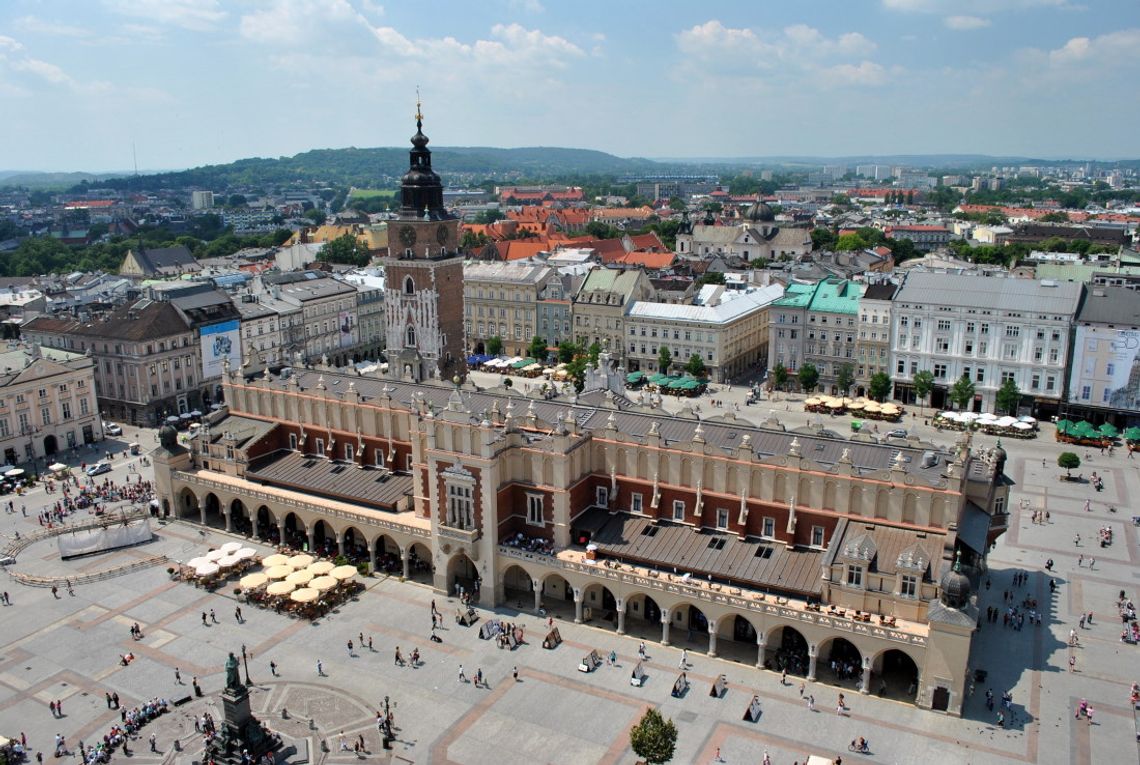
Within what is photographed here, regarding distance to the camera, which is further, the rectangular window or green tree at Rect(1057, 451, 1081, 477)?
green tree at Rect(1057, 451, 1081, 477)

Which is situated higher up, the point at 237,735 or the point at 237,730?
the point at 237,730

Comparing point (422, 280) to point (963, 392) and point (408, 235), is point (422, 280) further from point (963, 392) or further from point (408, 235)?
point (963, 392)

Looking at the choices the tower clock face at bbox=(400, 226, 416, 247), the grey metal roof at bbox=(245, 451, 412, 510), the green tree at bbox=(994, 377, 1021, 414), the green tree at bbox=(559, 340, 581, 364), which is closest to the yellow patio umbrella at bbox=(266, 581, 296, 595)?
the grey metal roof at bbox=(245, 451, 412, 510)

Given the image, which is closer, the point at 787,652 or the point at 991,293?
the point at 787,652

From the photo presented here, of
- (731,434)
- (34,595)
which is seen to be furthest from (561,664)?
(34,595)

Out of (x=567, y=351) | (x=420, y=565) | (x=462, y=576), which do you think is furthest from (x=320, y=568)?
(x=567, y=351)

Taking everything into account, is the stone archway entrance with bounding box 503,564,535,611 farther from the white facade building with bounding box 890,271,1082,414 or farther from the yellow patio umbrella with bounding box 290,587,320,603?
the white facade building with bounding box 890,271,1082,414

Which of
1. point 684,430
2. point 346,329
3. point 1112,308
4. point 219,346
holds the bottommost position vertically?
point 346,329
